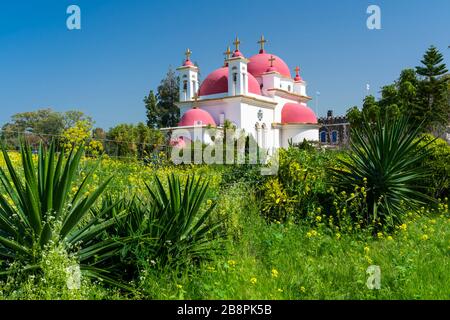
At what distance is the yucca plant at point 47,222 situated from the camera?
368 centimetres

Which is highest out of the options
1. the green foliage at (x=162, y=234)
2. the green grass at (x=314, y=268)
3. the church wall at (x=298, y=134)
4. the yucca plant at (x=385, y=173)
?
the church wall at (x=298, y=134)

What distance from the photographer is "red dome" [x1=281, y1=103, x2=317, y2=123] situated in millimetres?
39562

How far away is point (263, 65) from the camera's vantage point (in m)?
42.4

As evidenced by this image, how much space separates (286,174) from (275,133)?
32.5 metres

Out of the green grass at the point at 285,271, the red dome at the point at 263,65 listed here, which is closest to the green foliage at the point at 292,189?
the green grass at the point at 285,271

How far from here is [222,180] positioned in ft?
28.6

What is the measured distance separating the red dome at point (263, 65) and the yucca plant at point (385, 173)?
35.4 m

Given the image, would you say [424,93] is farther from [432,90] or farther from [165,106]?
[165,106]

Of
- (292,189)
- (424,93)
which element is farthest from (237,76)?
(292,189)

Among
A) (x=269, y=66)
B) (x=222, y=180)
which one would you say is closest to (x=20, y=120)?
(x=269, y=66)

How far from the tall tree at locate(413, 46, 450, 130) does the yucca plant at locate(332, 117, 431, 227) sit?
91.4ft

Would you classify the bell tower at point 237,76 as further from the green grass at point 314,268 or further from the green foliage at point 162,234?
the green foliage at point 162,234
